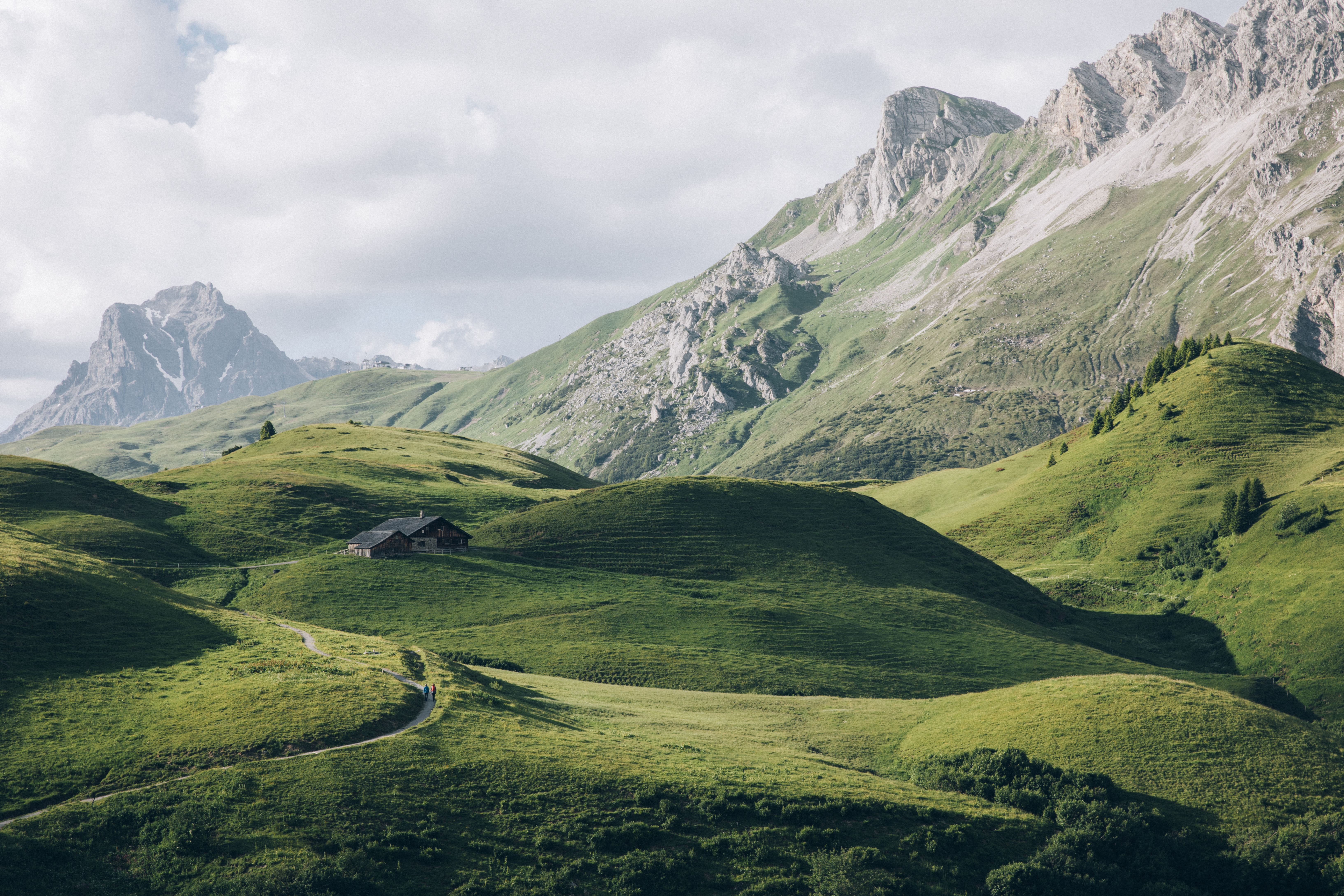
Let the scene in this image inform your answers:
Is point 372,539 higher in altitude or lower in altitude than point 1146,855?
higher

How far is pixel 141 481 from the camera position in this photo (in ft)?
522

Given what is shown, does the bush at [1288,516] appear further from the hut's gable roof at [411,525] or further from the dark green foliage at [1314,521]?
the hut's gable roof at [411,525]

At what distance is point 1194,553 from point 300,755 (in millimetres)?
147890

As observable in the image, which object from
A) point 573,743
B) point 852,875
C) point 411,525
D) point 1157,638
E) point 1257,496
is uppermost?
point 411,525

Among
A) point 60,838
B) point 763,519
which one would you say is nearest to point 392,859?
point 60,838

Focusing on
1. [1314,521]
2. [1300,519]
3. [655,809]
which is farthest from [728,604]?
[1300,519]

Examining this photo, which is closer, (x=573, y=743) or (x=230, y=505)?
(x=573, y=743)

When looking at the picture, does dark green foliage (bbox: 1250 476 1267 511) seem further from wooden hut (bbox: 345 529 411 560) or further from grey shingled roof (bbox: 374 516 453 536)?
wooden hut (bbox: 345 529 411 560)

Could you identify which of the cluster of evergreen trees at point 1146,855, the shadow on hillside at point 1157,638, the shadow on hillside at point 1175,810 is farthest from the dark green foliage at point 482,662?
the shadow on hillside at point 1157,638

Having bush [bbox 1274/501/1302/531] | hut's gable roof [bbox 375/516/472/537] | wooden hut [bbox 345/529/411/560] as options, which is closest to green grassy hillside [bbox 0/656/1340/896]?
wooden hut [bbox 345/529/411/560]

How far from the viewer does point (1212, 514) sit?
146750 millimetres

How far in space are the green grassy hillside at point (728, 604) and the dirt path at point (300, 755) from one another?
27666 mm

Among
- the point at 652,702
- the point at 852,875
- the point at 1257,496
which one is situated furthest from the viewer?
the point at 1257,496

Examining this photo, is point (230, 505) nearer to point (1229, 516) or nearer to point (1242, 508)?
point (1229, 516)
